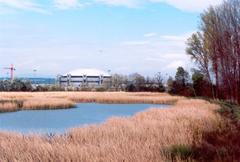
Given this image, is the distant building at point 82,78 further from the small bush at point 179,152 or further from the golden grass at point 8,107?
the small bush at point 179,152

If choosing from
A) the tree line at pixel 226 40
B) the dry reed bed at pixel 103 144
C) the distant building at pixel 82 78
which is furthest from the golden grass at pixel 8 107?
the distant building at pixel 82 78

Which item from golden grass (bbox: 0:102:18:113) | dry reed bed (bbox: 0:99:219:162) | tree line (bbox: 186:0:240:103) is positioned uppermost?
tree line (bbox: 186:0:240:103)

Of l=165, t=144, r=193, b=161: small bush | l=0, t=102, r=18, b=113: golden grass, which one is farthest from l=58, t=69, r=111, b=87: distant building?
l=165, t=144, r=193, b=161: small bush

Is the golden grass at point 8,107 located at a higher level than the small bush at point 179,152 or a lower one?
higher

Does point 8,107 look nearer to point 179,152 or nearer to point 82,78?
point 179,152

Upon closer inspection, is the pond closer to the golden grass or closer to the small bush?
the golden grass

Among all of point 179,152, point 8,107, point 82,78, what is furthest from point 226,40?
point 82,78

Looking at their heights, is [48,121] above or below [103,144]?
below

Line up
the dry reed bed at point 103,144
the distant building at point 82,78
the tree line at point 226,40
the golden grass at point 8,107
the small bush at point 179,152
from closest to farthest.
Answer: the dry reed bed at point 103,144
the small bush at point 179,152
the tree line at point 226,40
the golden grass at point 8,107
the distant building at point 82,78

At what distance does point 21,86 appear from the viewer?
79438mm

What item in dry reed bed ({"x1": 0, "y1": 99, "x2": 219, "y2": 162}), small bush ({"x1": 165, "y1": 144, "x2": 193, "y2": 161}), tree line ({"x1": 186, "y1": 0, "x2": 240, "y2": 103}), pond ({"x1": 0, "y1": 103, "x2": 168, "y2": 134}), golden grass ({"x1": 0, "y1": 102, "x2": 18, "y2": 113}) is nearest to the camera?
dry reed bed ({"x1": 0, "y1": 99, "x2": 219, "y2": 162})

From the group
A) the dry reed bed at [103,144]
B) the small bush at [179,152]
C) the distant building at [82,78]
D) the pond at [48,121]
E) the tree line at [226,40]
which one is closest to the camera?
the dry reed bed at [103,144]

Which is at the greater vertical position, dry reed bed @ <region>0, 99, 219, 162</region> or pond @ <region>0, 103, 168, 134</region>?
dry reed bed @ <region>0, 99, 219, 162</region>

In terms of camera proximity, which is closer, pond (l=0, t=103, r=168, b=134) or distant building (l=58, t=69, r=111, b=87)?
pond (l=0, t=103, r=168, b=134)
